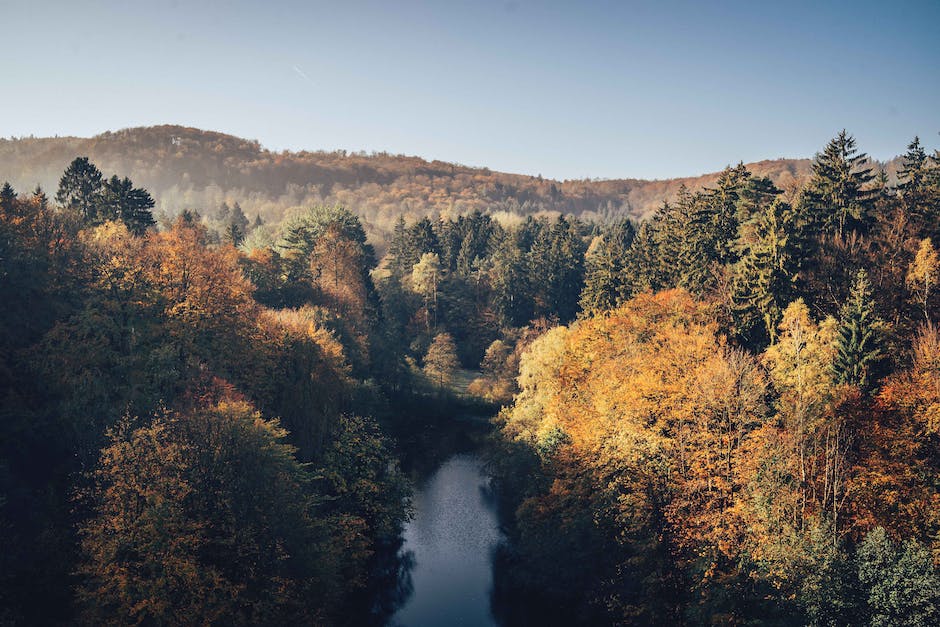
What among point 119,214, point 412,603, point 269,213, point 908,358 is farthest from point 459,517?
point 269,213

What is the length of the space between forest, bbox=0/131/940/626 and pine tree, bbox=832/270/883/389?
140 millimetres

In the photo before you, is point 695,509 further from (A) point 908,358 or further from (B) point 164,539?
(B) point 164,539

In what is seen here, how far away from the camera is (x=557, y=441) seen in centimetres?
4416

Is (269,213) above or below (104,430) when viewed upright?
above

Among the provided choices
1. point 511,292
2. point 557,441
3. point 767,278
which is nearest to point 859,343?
point 767,278

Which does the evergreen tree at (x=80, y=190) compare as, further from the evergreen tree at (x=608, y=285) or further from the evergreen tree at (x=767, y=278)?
the evergreen tree at (x=767, y=278)

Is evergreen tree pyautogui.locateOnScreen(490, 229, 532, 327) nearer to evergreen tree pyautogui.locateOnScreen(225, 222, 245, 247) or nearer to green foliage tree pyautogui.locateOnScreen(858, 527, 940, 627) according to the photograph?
evergreen tree pyautogui.locateOnScreen(225, 222, 245, 247)

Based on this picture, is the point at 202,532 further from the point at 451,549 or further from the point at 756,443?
the point at 756,443

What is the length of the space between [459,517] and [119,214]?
49297 mm

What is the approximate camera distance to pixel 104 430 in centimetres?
3622

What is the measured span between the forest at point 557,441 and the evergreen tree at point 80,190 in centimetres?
1537

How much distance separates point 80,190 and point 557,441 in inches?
2414

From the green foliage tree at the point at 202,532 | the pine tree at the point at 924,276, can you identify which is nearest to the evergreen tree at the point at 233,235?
the green foliage tree at the point at 202,532

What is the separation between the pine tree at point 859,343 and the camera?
4019 centimetres
